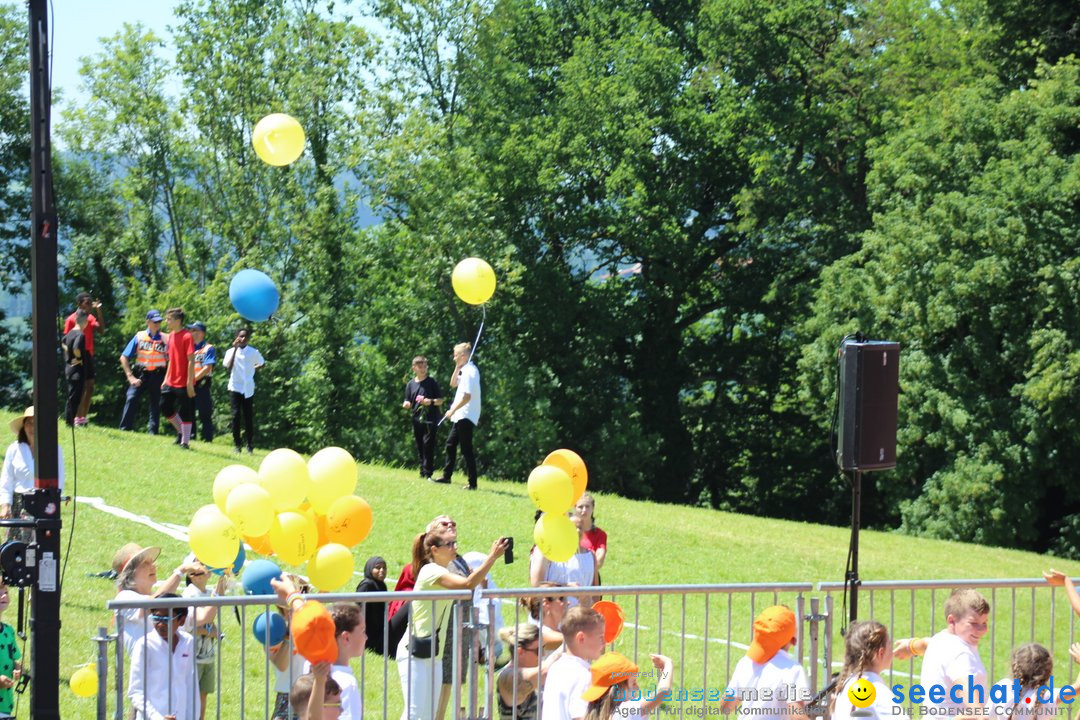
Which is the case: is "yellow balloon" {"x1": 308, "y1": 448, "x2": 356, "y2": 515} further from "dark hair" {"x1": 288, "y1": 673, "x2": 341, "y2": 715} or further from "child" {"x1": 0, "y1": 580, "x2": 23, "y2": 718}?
"dark hair" {"x1": 288, "y1": 673, "x2": 341, "y2": 715}

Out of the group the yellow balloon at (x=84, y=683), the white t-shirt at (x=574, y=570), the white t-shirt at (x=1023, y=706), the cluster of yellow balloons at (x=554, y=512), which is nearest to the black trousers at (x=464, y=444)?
the white t-shirt at (x=574, y=570)

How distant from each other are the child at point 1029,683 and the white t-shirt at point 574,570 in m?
3.03

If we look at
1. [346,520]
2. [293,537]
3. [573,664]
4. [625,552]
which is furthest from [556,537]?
[625,552]

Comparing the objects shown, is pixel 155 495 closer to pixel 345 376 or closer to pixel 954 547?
pixel 954 547

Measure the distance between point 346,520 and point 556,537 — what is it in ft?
4.47

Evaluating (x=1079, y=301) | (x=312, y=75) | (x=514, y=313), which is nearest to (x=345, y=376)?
(x=514, y=313)

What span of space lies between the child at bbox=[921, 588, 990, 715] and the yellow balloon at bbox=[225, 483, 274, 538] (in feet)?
11.9

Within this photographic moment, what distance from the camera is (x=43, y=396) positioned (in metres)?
6.43

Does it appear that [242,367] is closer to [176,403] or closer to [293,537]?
[176,403]

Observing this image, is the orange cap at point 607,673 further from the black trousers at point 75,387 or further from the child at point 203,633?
the black trousers at point 75,387

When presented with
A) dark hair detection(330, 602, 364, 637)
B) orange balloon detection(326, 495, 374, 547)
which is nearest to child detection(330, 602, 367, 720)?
dark hair detection(330, 602, 364, 637)

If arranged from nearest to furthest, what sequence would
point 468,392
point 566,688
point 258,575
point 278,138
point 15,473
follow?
point 566,688 < point 258,575 < point 15,473 < point 278,138 < point 468,392

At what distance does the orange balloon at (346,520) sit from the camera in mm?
7980

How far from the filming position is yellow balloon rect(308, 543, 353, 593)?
7.68 meters
